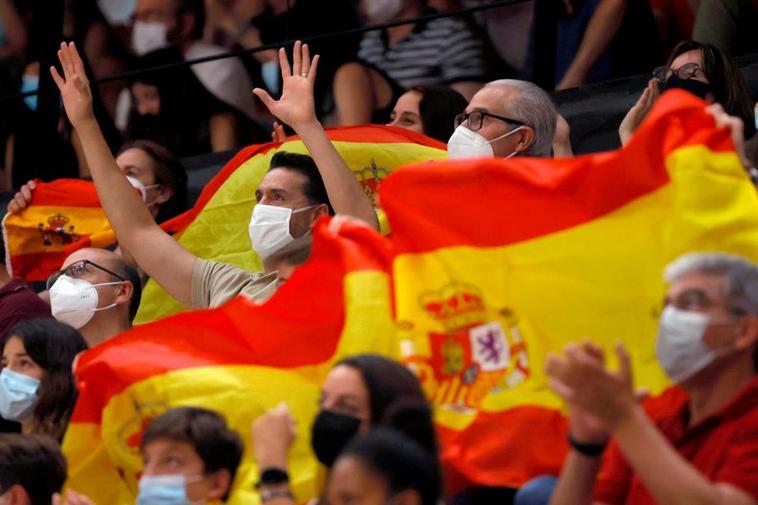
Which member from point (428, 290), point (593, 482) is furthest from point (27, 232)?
point (593, 482)

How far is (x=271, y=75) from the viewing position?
845 centimetres

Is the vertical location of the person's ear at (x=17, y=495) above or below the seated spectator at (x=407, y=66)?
below

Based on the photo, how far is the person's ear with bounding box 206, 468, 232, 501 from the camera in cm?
455

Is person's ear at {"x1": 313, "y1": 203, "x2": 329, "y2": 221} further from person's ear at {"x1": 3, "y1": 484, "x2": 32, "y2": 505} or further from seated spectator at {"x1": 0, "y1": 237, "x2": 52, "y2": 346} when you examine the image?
person's ear at {"x1": 3, "y1": 484, "x2": 32, "y2": 505}

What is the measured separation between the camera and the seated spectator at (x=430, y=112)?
6.76m

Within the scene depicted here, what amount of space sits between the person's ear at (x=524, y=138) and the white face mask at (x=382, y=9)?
2.20 m

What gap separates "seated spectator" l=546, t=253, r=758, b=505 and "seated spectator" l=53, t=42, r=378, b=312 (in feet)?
5.98

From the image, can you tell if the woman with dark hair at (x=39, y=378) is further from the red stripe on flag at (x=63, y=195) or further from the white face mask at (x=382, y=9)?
the white face mask at (x=382, y=9)

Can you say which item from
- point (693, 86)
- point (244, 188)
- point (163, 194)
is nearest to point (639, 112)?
point (693, 86)

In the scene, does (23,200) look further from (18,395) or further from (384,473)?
(384,473)

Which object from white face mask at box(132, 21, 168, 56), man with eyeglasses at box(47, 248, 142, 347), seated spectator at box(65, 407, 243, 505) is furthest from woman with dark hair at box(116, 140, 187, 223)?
seated spectator at box(65, 407, 243, 505)

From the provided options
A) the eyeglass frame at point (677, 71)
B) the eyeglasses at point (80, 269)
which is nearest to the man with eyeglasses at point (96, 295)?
the eyeglasses at point (80, 269)

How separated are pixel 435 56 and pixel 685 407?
12.4 ft

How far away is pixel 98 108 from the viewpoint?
29.4ft
